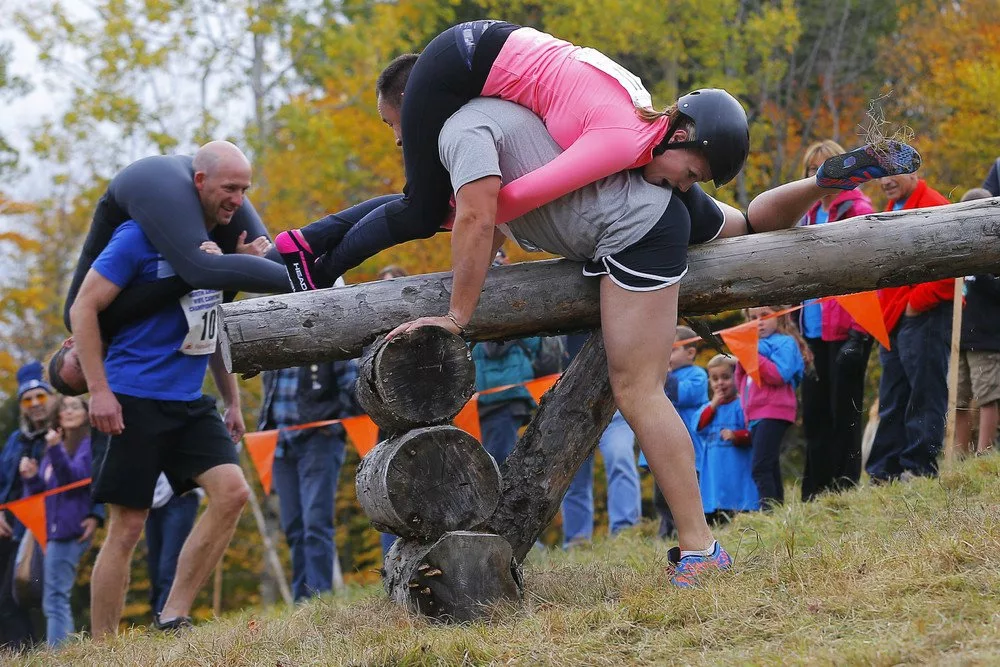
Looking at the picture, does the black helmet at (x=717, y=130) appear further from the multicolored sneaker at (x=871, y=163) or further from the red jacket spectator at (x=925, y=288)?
the red jacket spectator at (x=925, y=288)

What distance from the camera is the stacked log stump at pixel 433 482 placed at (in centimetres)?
432

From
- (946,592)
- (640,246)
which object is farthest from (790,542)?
(640,246)

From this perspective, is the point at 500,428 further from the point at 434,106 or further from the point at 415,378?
the point at 434,106

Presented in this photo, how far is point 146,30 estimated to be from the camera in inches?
773

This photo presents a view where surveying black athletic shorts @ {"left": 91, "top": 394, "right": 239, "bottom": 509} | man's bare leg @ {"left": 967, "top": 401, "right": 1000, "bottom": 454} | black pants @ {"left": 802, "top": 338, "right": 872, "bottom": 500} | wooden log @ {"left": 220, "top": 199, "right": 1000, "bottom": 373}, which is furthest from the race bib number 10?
man's bare leg @ {"left": 967, "top": 401, "right": 1000, "bottom": 454}

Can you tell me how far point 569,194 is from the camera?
446cm

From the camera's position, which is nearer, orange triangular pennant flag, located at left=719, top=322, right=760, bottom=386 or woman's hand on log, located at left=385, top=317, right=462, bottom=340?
woman's hand on log, located at left=385, top=317, right=462, bottom=340

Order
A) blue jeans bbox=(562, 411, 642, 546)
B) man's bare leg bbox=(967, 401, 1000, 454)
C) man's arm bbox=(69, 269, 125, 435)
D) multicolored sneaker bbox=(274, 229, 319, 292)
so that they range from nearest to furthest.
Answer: multicolored sneaker bbox=(274, 229, 319, 292), man's arm bbox=(69, 269, 125, 435), man's bare leg bbox=(967, 401, 1000, 454), blue jeans bbox=(562, 411, 642, 546)

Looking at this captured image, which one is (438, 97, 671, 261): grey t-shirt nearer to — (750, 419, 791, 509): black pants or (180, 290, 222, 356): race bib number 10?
(180, 290, 222, 356): race bib number 10

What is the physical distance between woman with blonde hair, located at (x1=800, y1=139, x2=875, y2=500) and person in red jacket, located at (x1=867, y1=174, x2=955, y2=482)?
240 mm

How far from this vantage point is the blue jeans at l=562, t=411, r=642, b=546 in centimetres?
795

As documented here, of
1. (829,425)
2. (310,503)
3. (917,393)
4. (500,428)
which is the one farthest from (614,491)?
(917,393)

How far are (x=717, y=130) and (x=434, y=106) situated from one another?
1.11 m

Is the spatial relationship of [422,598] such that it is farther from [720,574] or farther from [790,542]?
[790,542]
